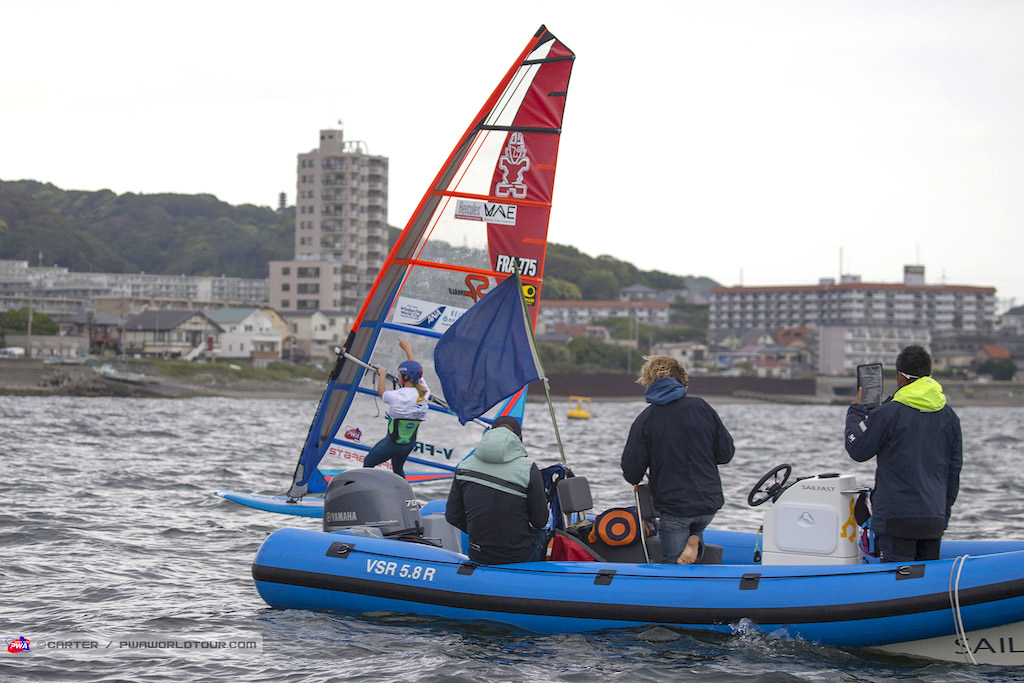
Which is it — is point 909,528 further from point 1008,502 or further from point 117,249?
point 117,249

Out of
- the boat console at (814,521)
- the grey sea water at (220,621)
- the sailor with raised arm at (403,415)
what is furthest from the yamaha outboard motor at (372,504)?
the boat console at (814,521)

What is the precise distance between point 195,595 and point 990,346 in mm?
125497

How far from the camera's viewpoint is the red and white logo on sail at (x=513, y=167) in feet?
34.3

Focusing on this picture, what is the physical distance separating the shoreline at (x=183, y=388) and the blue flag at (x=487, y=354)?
38080mm

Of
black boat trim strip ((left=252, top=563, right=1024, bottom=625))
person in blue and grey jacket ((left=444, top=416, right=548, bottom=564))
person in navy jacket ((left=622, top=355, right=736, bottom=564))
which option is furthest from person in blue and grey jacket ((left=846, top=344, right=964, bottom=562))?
person in blue and grey jacket ((left=444, top=416, right=548, bottom=564))

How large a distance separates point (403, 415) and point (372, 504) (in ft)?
4.44

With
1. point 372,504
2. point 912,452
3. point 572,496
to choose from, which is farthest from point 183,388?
point 912,452

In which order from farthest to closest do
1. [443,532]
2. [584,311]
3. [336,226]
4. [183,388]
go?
1. [584,311]
2. [336,226]
3. [183,388]
4. [443,532]

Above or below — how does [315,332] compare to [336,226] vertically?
below

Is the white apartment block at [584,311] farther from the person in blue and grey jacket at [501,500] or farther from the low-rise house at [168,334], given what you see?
the person in blue and grey jacket at [501,500]

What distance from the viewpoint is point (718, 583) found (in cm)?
724

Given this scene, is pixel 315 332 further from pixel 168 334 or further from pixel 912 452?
pixel 912 452

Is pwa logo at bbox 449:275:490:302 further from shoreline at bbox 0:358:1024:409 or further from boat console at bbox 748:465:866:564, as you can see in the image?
shoreline at bbox 0:358:1024:409

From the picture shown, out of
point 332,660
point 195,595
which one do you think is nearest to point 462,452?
point 195,595
